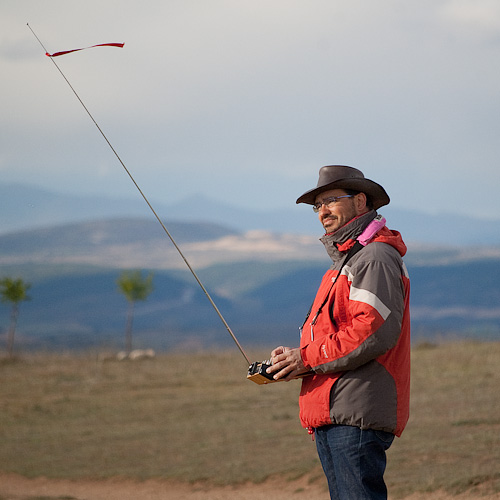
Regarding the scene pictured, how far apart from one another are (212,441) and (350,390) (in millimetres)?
8521

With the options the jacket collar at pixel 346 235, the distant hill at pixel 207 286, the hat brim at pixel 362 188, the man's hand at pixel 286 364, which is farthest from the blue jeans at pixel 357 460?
the distant hill at pixel 207 286

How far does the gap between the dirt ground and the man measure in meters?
4.20

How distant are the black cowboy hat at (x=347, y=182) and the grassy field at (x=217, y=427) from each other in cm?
433

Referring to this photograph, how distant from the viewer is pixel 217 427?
1278 cm

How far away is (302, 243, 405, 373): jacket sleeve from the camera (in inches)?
131

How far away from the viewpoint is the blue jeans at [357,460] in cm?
337

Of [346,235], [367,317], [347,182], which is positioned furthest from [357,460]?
[347,182]

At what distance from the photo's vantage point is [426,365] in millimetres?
17641

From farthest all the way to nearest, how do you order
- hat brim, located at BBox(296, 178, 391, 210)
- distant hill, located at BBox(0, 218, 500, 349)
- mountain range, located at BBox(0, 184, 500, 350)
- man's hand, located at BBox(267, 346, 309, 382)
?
distant hill, located at BBox(0, 218, 500, 349)
mountain range, located at BBox(0, 184, 500, 350)
hat brim, located at BBox(296, 178, 391, 210)
man's hand, located at BBox(267, 346, 309, 382)

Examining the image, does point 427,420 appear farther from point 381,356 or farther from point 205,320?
point 205,320

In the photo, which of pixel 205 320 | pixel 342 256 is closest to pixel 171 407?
pixel 342 256

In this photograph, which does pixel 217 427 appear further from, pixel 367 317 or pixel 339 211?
pixel 367 317

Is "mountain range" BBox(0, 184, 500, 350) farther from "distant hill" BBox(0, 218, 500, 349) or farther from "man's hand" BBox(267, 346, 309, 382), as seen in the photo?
"man's hand" BBox(267, 346, 309, 382)

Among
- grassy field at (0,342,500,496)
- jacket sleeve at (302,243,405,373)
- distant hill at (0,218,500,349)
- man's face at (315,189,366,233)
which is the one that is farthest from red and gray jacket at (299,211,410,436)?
distant hill at (0,218,500,349)
